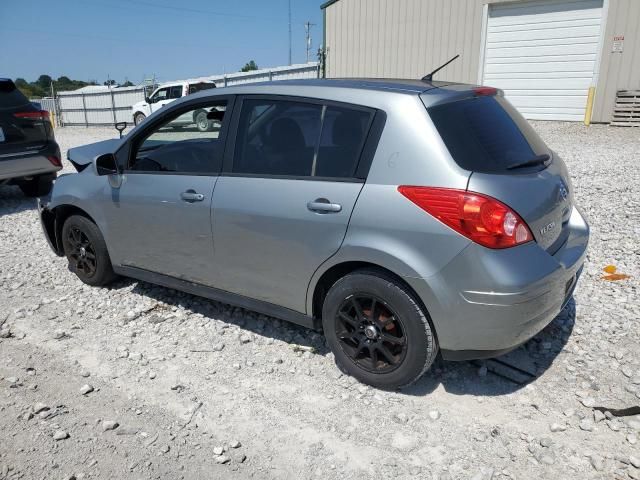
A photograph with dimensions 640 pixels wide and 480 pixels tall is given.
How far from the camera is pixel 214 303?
4.30 m

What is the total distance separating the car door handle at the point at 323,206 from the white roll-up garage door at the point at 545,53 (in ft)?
52.0

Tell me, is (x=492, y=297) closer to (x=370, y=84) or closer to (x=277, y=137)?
(x=370, y=84)

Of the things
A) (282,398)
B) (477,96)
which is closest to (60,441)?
(282,398)

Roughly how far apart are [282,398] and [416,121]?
68.7 inches

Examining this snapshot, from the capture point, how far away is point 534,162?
3033 millimetres

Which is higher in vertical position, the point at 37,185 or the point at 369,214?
the point at 369,214

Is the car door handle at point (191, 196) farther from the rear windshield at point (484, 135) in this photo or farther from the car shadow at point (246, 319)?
the rear windshield at point (484, 135)

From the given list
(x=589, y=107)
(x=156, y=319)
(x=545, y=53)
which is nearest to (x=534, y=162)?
(x=156, y=319)

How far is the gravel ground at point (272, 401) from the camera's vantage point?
2539 millimetres

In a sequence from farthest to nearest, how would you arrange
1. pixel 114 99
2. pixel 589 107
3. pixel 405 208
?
pixel 114 99 < pixel 589 107 < pixel 405 208

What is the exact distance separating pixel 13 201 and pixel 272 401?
7.26 metres

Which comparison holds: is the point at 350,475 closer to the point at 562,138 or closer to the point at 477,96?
the point at 477,96

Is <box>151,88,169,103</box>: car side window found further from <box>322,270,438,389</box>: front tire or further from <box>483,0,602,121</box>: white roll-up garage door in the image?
<box>322,270,438,389</box>: front tire

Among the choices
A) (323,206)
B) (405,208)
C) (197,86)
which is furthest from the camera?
(197,86)
